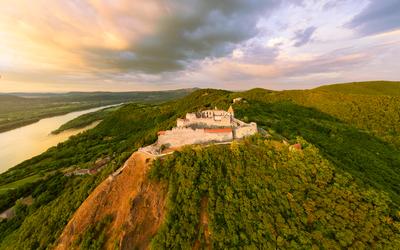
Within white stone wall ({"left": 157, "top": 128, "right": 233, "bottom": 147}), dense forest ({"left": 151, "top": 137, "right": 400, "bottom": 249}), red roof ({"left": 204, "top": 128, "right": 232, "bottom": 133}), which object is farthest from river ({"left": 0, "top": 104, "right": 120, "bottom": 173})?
red roof ({"left": 204, "top": 128, "right": 232, "bottom": 133})

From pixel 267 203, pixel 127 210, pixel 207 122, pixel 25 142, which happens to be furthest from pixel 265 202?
pixel 25 142

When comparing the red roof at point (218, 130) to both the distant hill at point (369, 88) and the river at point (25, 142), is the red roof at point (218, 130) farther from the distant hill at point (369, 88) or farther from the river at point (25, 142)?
the distant hill at point (369, 88)

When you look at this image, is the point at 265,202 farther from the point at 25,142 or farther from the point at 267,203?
the point at 25,142

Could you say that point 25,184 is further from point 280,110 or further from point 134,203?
point 280,110

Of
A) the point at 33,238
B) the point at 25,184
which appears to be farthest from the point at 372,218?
the point at 25,184

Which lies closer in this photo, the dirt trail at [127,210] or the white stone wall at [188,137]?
the dirt trail at [127,210]

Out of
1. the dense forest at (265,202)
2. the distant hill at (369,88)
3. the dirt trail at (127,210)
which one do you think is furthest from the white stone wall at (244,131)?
the distant hill at (369,88)
